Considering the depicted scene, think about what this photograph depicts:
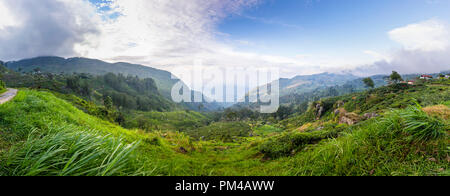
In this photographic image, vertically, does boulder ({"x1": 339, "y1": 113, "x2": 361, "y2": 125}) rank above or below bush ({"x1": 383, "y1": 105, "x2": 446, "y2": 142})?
below

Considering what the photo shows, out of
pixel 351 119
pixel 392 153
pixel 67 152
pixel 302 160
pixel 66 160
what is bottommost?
pixel 351 119

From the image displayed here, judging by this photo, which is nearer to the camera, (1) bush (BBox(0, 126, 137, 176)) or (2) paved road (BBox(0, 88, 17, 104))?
(1) bush (BBox(0, 126, 137, 176))

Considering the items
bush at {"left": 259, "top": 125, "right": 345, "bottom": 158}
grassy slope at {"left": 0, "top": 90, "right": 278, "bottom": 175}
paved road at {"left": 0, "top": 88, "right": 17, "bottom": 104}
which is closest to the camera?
grassy slope at {"left": 0, "top": 90, "right": 278, "bottom": 175}

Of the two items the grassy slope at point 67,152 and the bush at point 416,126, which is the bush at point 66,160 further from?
the bush at point 416,126

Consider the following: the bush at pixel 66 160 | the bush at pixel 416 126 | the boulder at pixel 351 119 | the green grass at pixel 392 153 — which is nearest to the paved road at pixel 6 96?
the bush at pixel 66 160

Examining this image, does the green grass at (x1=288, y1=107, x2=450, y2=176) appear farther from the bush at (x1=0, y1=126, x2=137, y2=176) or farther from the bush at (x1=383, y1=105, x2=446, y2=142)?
the bush at (x1=0, y1=126, x2=137, y2=176)

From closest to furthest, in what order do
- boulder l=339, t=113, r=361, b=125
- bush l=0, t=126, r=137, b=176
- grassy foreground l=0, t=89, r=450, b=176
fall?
bush l=0, t=126, r=137, b=176 → grassy foreground l=0, t=89, r=450, b=176 → boulder l=339, t=113, r=361, b=125

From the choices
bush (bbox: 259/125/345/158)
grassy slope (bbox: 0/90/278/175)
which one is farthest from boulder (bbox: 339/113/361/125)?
grassy slope (bbox: 0/90/278/175)

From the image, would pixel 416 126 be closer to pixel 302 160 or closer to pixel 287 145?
pixel 302 160

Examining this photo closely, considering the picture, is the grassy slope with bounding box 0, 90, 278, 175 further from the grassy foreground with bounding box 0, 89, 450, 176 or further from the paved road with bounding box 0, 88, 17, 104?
the paved road with bounding box 0, 88, 17, 104

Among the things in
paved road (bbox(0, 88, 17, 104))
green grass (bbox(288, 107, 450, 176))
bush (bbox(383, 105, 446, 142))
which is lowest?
green grass (bbox(288, 107, 450, 176))

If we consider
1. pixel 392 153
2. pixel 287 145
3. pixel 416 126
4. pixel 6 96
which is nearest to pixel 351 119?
pixel 287 145

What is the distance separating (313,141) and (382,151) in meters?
2.43
